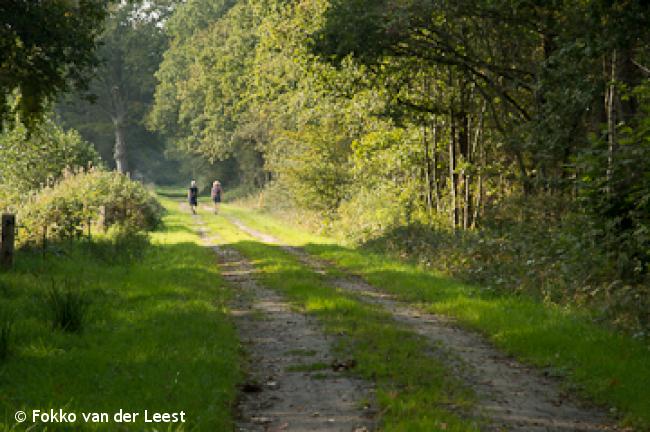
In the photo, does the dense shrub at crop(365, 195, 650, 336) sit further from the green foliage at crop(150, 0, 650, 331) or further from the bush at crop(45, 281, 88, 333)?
the bush at crop(45, 281, 88, 333)

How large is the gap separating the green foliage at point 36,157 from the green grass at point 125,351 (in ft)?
49.1

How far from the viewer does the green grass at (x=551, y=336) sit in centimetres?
750

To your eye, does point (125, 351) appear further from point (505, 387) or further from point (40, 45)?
point (40, 45)

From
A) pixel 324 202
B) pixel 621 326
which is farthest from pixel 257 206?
pixel 621 326

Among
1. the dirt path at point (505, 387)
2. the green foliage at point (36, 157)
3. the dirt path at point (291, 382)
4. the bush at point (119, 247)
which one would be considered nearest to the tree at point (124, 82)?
the green foliage at point (36, 157)

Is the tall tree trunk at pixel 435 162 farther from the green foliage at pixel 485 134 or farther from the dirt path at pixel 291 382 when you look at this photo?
the dirt path at pixel 291 382

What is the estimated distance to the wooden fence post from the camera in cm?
1441

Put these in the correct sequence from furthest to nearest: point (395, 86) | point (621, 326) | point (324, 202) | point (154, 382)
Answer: point (324, 202) → point (395, 86) → point (621, 326) → point (154, 382)

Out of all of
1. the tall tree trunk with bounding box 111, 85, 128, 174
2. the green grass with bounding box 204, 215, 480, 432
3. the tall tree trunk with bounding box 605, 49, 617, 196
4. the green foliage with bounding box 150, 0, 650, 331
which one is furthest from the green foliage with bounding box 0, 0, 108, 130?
the tall tree trunk with bounding box 111, 85, 128, 174

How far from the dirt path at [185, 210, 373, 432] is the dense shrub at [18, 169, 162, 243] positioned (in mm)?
8481

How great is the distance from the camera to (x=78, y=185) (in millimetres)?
24719

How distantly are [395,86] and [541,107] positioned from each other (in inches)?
235

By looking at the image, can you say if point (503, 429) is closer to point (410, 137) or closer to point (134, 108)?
point (410, 137)

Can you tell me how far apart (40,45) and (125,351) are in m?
10.5
